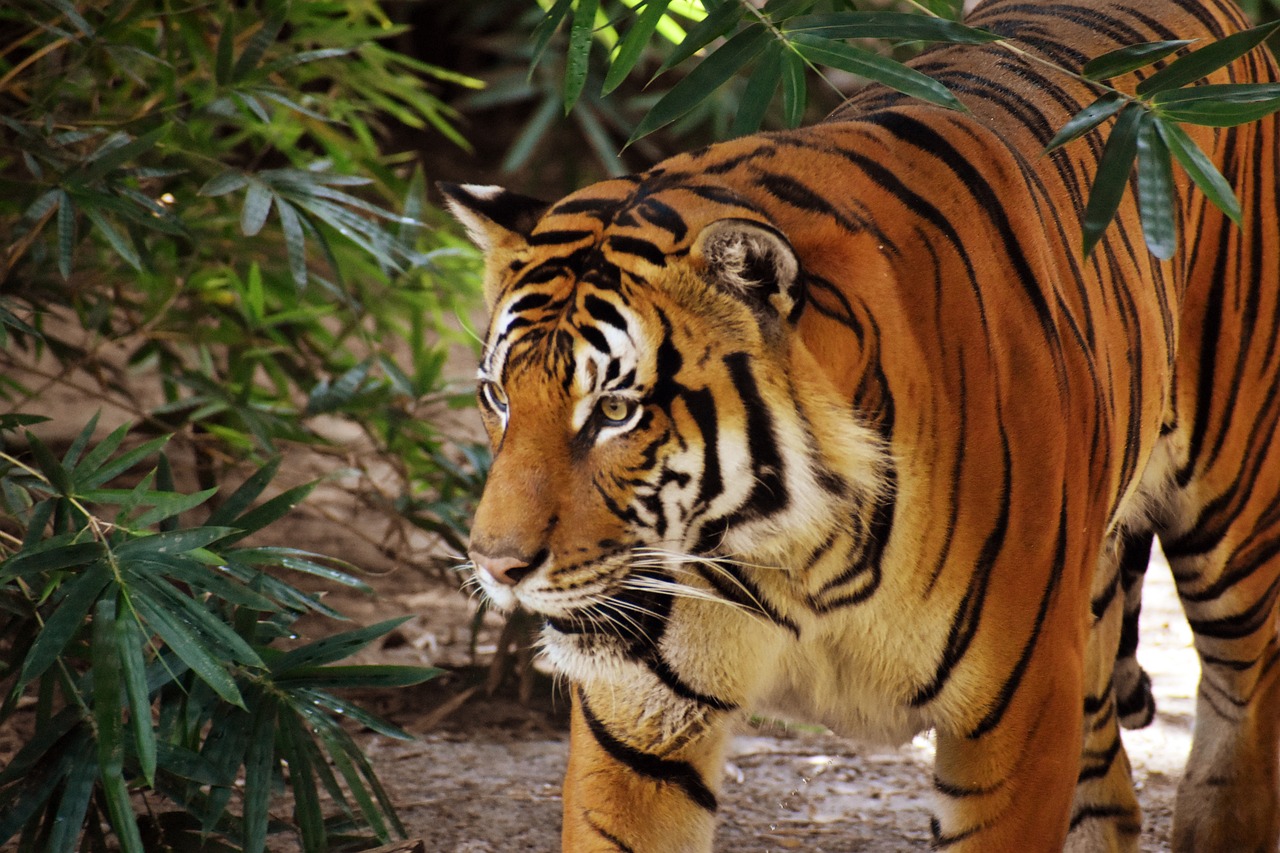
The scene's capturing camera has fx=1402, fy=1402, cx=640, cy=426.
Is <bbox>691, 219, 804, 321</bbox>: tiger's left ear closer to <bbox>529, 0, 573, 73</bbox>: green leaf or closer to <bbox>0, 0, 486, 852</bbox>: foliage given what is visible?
<bbox>529, 0, 573, 73</bbox>: green leaf

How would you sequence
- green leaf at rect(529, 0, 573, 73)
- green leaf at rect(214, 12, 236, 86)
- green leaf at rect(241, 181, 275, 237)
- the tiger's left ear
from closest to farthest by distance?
the tiger's left ear, green leaf at rect(529, 0, 573, 73), green leaf at rect(241, 181, 275, 237), green leaf at rect(214, 12, 236, 86)

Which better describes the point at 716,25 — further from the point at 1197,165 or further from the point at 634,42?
the point at 1197,165

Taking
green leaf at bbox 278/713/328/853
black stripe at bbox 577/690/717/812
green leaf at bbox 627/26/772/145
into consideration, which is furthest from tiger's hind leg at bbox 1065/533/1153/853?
green leaf at bbox 278/713/328/853

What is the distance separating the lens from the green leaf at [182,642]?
159 cm

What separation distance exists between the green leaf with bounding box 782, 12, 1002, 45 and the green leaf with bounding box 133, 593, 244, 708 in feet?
3.21

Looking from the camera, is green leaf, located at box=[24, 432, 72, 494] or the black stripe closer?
the black stripe

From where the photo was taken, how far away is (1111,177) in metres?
1.46

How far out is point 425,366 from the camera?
115 inches

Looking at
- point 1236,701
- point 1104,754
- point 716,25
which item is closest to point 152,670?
point 716,25

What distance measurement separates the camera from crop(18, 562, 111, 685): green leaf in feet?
5.12

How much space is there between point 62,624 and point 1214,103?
1.39 m

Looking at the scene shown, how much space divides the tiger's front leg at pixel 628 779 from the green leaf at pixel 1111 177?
2.18ft

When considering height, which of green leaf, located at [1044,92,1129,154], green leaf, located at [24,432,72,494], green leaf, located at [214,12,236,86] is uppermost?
green leaf, located at [214,12,236,86]

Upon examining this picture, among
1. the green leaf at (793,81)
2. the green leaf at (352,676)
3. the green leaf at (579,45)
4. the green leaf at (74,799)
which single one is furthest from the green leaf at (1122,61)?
the green leaf at (74,799)
